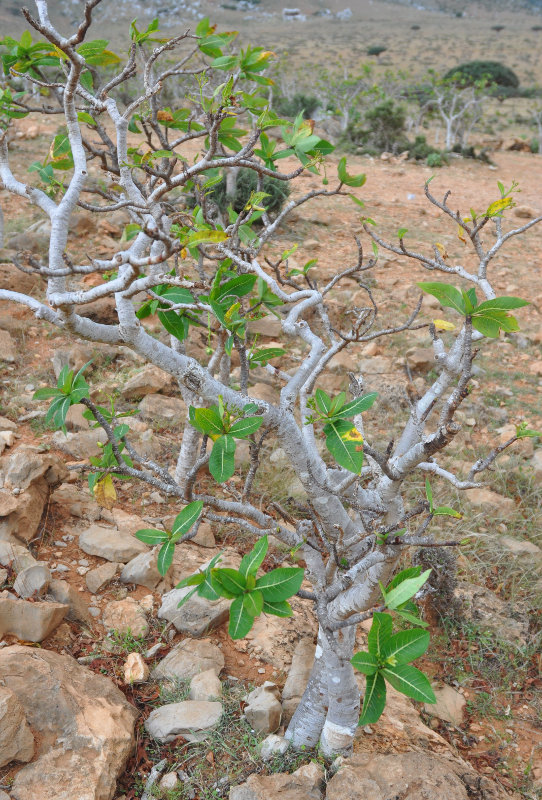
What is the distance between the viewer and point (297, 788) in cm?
167

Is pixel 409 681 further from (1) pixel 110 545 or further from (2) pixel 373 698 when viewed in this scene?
(1) pixel 110 545

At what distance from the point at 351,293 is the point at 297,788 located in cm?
451

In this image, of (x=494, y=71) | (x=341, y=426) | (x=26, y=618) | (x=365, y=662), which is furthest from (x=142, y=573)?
(x=494, y=71)

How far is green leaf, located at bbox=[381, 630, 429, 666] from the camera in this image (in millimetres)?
1126

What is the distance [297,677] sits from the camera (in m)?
2.18

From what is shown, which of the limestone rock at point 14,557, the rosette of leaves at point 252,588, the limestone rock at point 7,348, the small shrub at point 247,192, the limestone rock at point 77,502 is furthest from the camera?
the small shrub at point 247,192

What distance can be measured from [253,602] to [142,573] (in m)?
1.40

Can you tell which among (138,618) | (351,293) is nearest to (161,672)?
Answer: (138,618)

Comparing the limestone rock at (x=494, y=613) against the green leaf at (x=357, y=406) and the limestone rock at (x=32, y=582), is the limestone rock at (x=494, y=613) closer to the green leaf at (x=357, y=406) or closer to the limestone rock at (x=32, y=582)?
the green leaf at (x=357, y=406)

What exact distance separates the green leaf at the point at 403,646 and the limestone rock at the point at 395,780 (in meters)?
0.72

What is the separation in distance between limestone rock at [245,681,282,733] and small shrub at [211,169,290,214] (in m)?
5.75

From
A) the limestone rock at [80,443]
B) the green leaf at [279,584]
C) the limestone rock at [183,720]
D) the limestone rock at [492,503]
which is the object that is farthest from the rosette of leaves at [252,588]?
the limestone rock at [492,503]

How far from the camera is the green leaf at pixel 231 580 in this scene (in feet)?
4.06

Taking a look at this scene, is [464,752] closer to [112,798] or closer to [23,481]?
[112,798]
